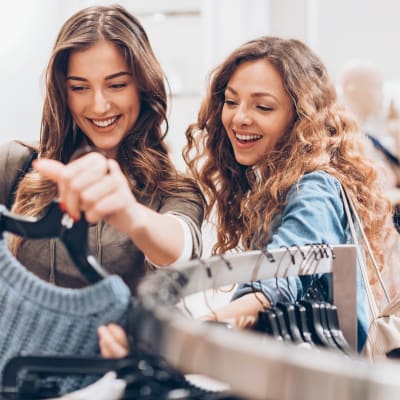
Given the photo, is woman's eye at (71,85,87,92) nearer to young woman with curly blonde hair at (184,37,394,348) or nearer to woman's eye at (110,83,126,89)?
woman's eye at (110,83,126,89)

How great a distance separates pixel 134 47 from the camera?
124cm

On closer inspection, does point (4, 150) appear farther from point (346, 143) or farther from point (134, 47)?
point (346, 143)

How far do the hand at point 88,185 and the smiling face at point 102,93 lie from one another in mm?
597

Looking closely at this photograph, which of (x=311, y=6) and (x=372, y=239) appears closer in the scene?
(x=372, y=239)

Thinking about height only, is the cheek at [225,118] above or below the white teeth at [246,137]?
above

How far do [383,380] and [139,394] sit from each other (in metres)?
0.23

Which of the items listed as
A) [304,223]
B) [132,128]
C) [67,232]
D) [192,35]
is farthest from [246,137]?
[192,35]

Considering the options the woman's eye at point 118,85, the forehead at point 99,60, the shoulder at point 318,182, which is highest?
the forehead at point 99,60

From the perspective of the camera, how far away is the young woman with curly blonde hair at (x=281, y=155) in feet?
3.72

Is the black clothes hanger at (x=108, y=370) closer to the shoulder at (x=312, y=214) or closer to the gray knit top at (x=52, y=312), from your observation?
the gray knit top at (x=52, y=312)

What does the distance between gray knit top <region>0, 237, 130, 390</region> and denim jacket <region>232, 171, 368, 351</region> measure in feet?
1.13

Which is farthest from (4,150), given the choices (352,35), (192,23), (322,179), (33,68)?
(352,35)

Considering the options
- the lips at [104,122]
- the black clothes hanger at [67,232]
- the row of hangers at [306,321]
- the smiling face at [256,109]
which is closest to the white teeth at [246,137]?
the smiling face at [256,109]

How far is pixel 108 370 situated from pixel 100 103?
722mm
